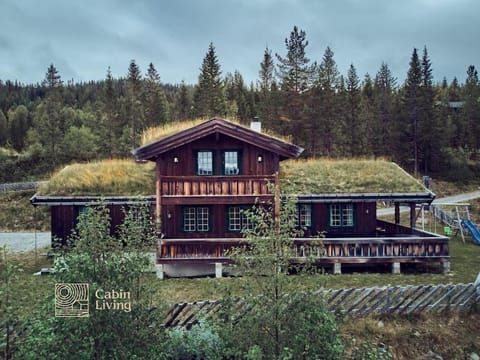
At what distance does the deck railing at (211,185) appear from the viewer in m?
19.0

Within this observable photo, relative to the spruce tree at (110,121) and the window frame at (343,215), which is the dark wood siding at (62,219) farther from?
the spruce tree at (110,121)

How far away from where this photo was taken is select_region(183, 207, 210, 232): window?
2120cm

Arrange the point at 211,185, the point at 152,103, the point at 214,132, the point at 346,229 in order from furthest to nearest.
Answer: the point at 152,103 → the point at 346,229 → the point at 214,132 → the point at 211,185

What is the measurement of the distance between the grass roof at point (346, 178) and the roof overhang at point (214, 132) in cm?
217

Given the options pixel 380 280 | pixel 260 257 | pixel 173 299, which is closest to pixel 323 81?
pixel 380 280

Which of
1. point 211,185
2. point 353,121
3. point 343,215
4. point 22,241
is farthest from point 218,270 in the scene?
point 353,121

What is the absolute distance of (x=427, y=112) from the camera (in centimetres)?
4953

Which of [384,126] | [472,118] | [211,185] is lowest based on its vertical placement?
[211,185]

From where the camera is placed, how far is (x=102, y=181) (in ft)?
74.9

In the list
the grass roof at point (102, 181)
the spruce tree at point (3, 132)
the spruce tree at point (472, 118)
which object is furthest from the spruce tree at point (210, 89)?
the spruce tree at point (3, 132)

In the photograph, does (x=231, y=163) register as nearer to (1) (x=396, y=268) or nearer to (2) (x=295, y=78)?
(1) (x=396, y=268)

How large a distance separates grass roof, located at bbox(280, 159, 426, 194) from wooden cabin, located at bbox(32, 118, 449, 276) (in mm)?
52

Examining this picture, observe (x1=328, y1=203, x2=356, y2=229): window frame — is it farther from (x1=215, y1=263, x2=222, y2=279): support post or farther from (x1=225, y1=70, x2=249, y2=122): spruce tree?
(x1=225, y1=70, x2=249, y2=122): spruce tree

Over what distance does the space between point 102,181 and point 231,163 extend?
7441mm
